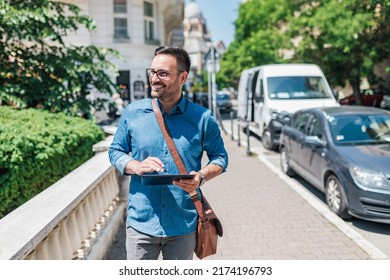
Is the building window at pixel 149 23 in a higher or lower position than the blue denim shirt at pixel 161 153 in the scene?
higher

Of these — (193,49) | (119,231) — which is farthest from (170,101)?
(193,49)

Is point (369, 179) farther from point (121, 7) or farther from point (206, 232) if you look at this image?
point (121, 7)

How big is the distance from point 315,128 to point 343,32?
403 inches

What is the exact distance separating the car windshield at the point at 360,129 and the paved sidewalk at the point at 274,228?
116 centimetres

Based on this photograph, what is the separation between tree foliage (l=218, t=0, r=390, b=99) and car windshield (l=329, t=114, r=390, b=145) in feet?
25.9

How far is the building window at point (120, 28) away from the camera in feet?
69.9

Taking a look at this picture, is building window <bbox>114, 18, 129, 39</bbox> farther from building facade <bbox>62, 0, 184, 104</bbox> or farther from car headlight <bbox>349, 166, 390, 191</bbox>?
car headlight <bbox>349, 166, 390, 191</bbox>

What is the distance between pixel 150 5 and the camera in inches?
901

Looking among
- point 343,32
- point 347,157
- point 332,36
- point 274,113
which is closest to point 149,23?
point 332,36

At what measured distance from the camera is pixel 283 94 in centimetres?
1149

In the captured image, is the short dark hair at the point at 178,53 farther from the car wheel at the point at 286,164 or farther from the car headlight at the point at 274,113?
the car headlight at the point at 274,113

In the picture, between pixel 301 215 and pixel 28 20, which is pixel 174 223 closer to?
pixel 301 215

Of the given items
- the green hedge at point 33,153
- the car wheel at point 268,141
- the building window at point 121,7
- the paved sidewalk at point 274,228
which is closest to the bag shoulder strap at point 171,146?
the paved sidewalk at point 274,228

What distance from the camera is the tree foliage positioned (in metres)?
15.2
